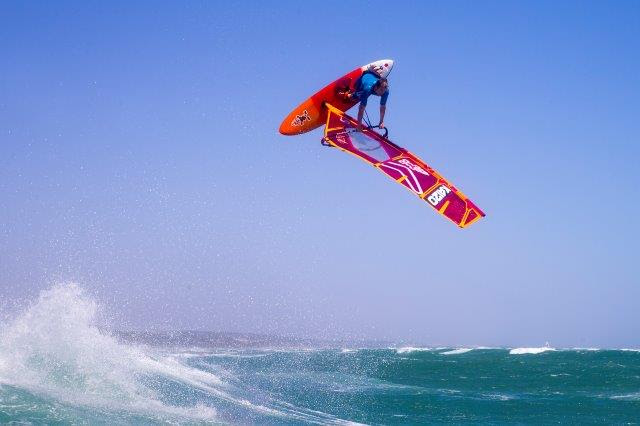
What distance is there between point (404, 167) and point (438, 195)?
713mm

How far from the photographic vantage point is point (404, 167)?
342 inches

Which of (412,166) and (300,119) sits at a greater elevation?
(300,119)

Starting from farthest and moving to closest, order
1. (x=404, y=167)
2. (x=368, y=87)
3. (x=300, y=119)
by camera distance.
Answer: (x=300, y=119), (x=368, y=87), (x=404, y=167)

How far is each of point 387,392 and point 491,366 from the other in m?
10.3

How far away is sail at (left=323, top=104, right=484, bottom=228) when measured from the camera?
8.01 metres

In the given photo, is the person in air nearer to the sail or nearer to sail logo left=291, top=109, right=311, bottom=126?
the sail

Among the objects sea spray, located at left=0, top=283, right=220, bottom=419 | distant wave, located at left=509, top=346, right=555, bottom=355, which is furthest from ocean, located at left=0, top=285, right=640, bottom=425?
distant wave, located at left=509, top=346, right=555, bottom=355

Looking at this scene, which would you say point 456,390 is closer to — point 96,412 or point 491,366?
point 491,366

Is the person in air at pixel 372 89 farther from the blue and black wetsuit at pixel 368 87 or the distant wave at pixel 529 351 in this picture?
the distant wave at pixel 529 351

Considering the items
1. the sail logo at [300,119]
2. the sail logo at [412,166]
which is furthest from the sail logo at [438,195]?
the sail logo at [300,119]

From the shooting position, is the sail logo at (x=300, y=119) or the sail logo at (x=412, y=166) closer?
the sail logo at (x=412, y=166)

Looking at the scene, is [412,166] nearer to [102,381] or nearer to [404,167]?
[404,167]

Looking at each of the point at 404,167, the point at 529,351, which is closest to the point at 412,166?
the point at 404,167

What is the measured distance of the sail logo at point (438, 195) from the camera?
808 cm
